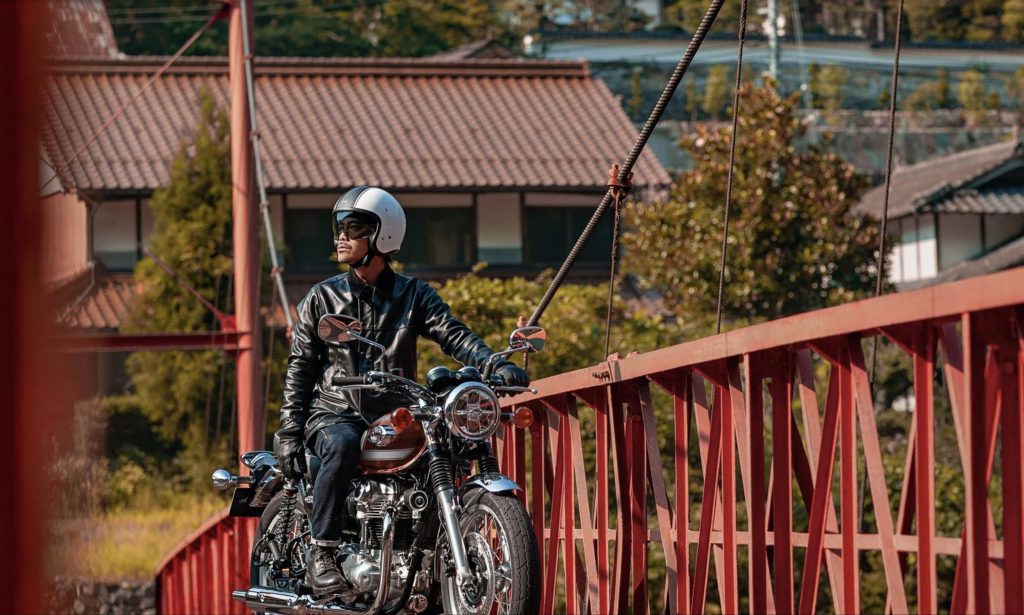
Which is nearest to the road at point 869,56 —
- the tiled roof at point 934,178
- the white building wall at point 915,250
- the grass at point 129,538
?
the tiled roof at point 934,178

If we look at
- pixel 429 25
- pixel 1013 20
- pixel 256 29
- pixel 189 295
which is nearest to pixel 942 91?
pixel 1013 20

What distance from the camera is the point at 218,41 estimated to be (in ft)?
107

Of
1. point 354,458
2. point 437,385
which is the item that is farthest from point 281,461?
point 437,385

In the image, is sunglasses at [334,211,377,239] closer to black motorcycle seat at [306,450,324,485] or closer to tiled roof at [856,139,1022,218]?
black motorcycle seat at [306,450,324,485]

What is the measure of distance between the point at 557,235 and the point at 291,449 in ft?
68.4

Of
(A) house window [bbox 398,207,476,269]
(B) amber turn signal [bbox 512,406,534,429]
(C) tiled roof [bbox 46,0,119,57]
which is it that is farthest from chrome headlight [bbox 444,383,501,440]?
(A) house window [bbox 398,207,476,269]

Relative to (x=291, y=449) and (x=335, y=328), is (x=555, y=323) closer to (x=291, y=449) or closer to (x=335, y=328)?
(x=291, y=449)

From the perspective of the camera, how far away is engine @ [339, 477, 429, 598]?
4426mm

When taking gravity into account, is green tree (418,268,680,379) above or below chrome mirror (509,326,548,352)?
above

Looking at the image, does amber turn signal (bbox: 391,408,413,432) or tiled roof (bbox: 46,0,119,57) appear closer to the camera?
tiled roof (bbox: 46,0,119,57)

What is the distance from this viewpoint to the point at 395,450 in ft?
14.7

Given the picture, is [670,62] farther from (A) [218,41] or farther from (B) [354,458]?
(B) [354,458]

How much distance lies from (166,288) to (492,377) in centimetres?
1592

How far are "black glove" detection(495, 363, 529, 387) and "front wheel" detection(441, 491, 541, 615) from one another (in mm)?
372
